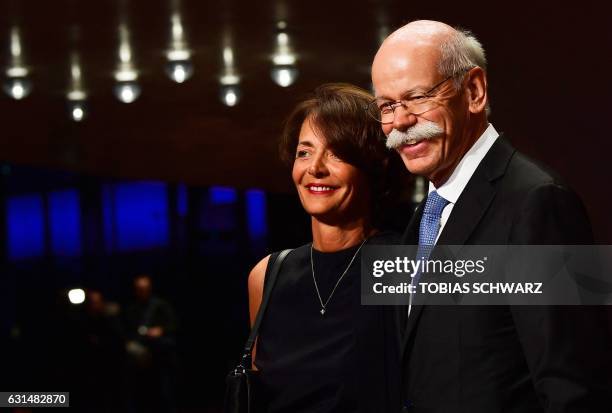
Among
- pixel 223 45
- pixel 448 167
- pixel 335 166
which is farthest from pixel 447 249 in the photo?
pixel 223 45

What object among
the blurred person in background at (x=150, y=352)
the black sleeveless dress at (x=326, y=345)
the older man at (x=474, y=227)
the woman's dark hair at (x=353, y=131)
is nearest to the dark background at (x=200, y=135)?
the blurred person in background at (x=150, y=352)

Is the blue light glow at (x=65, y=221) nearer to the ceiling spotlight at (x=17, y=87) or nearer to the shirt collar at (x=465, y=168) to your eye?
the ceiling spotlight at (x=17, y=87)

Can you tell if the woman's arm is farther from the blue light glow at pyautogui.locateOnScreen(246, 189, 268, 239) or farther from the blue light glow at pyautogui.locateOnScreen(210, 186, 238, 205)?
the blue light glow at pyautogui.locateOnScreen(210, 186, 238, 205)

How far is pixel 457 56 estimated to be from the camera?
1860 mm

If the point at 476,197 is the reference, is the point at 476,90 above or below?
above

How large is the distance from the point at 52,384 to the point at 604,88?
466 centimetres

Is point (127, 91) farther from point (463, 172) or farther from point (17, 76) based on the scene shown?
point (463, 172)

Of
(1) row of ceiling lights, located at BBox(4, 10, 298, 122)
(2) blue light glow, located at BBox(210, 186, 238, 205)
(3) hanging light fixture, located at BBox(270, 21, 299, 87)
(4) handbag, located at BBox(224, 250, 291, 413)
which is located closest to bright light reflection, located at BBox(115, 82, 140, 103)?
(1) row of ceiling lights, located at BBox(4, 10, 298, 122)

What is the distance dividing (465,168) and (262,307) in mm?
896

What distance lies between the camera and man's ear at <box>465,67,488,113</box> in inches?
73.9

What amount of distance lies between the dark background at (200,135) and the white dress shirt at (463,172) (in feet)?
13.2

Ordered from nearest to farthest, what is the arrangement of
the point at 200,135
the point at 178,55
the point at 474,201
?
1. the point at 474,201
2. the point at 178,55
3. the point at 200,135

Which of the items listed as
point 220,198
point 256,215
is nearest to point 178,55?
point 256,215

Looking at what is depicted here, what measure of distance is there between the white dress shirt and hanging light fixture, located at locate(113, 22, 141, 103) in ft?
16.2
